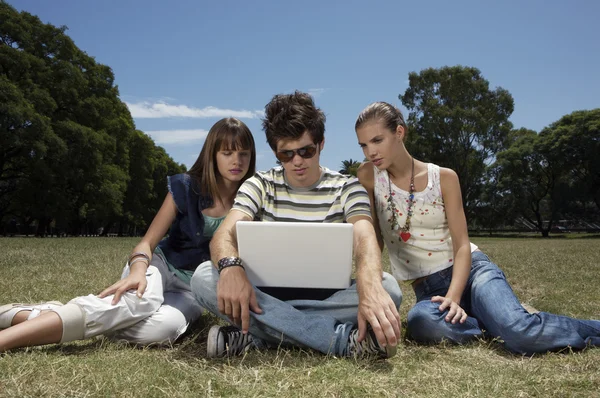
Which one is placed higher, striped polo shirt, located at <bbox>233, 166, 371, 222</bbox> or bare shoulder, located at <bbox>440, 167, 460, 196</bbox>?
bare shoulder, located at <bbox>440, 167, 460, 196</bbox>

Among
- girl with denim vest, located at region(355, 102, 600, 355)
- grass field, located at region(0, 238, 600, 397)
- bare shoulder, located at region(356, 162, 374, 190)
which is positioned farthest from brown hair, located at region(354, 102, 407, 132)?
grass field, located at region(0, 238, 600, 397)

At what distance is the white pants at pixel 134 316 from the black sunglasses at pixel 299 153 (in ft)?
4.09

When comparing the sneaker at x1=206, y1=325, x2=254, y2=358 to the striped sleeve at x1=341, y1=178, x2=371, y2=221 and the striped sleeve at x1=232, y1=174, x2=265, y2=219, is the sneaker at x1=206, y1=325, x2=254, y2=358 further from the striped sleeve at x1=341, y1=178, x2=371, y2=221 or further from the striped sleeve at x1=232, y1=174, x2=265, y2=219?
the striped sleeve at x1=341, y1=178, x2=371, y2=221

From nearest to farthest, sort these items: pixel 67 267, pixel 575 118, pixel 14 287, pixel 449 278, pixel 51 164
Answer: pixel 449 278 < pixel 14 287 < pixel 67 267 < pixel 51 164 < pixel 575 118

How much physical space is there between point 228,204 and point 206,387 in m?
1.90

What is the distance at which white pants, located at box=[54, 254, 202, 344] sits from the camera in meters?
3.09

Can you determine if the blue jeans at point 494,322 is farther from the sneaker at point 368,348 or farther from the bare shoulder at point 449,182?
the sneaker at point 368,348

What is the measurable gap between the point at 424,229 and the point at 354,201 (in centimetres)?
83

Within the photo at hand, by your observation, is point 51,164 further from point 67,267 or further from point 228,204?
point 228,204

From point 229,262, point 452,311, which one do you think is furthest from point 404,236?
point 229,262

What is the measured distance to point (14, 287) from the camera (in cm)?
602

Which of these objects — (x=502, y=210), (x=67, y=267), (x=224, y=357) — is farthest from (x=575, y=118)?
(x=224, y=357)

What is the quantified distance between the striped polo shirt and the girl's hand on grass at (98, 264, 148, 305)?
2.61 ft

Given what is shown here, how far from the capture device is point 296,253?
2875 millimetres
